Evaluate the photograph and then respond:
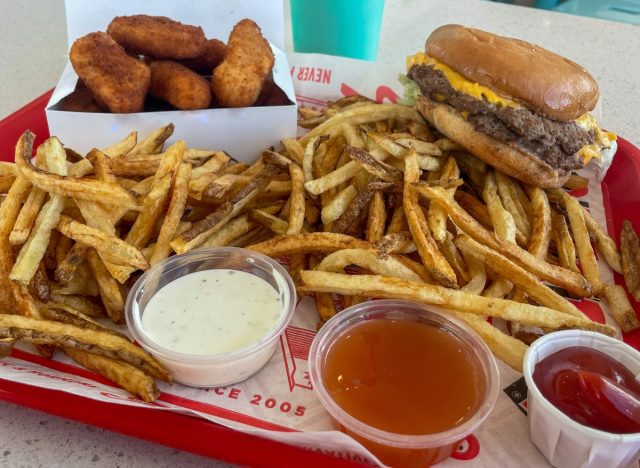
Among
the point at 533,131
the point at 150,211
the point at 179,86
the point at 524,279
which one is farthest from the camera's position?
the point at 179,86

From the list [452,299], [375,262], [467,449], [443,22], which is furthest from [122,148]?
[443,22]

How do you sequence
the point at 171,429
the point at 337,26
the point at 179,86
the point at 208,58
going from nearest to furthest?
the point at 171,429 < the point at 179,86 < the point at 208,58 < the point at 337,26

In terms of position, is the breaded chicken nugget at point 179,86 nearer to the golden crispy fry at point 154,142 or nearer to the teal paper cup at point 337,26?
the golden crispy fry at point 154,142

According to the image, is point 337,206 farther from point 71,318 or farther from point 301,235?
point 71,318

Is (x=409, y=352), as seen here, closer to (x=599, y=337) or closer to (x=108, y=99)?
(x=599, y=337)

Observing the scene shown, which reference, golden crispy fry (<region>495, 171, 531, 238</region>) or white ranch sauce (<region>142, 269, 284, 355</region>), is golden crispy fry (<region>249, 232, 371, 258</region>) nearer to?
white ranch sauce (<region>142, 269, 284, 355</region>)

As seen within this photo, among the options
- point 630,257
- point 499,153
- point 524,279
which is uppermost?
point 499,153
